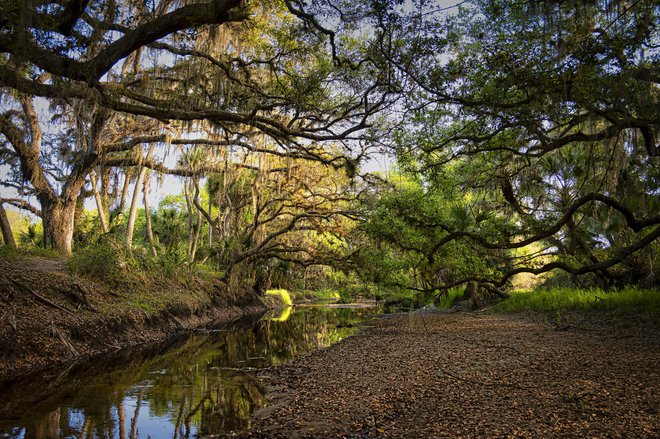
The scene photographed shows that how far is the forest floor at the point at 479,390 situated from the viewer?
3.83m

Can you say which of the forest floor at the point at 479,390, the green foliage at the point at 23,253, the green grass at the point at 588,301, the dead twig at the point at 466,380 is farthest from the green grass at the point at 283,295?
the dead twig at the point at 466,380

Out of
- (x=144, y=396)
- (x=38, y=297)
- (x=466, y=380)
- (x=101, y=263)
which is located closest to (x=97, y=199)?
(x=101, y=263)

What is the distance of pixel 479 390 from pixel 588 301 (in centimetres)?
929

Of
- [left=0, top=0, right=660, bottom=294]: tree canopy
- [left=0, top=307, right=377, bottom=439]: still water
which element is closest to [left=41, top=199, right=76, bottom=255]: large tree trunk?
[left=0, top=0, right=660, bottom=294]: tree canopy

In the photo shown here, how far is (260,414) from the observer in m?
5.08

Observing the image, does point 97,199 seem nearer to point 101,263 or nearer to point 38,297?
point 101,263

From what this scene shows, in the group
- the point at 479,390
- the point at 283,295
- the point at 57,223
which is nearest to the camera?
the point at 479,390

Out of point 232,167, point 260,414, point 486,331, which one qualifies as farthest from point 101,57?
point 232,167

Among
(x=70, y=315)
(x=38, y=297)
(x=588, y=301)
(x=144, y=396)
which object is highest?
(x=38, y=297)

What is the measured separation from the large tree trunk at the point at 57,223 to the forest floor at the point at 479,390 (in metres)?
11.3

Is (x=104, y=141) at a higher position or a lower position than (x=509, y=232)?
higher

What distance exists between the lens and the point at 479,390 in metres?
5.00

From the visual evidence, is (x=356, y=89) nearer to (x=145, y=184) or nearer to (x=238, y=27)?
(x=238, y=27)

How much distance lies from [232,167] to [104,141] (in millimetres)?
4993
